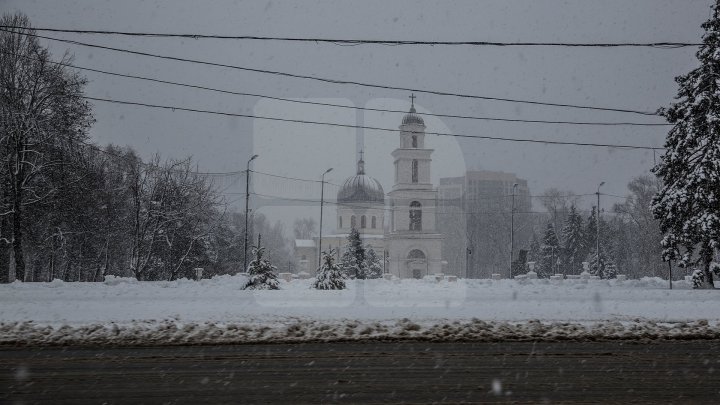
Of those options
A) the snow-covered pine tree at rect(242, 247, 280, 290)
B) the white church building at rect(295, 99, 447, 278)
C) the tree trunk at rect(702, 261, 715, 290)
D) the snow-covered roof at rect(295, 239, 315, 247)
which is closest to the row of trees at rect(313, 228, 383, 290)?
the snow-covered pine tree at rect(242, 247, 280, 290)

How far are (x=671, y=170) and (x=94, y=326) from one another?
26.9 m

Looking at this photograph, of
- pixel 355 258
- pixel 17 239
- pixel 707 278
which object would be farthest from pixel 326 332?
pixel 355 258

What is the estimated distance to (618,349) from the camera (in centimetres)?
1111

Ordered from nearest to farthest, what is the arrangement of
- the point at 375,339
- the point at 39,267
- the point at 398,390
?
the point at 398,390, the point at 375,339, the point at 39,267

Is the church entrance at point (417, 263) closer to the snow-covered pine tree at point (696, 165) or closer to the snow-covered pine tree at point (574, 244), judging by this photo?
the snow-covered pine tree at point (574, 244)

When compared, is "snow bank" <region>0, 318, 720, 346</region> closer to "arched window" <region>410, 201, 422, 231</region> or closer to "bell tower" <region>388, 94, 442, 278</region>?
"bell tower" <region>388, 94, 442, 278</region>

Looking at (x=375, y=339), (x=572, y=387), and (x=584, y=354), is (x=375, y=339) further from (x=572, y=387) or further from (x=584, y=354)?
(x=572, y=387)

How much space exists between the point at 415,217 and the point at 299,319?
208 feet

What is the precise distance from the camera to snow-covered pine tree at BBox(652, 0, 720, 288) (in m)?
27.9

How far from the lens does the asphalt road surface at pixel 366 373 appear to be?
24.0ft

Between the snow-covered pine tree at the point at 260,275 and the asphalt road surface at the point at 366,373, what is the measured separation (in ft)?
42.9

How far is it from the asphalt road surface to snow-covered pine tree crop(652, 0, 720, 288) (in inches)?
760

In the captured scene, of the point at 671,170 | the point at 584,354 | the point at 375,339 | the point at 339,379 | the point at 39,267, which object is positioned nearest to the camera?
the point at 339,379

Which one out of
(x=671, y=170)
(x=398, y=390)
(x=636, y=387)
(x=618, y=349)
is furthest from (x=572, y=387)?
(x=671, y=170)
